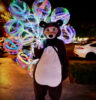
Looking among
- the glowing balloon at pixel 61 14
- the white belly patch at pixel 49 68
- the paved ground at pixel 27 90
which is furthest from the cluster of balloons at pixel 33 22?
the paved ground at pixel 27 90

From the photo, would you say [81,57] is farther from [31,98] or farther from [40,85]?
[40,85]

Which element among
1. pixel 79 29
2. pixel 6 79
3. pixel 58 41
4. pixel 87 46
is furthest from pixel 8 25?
pixel 79 29

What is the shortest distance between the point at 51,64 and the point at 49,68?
0.09 metres

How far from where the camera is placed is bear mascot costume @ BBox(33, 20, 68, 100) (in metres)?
2.91

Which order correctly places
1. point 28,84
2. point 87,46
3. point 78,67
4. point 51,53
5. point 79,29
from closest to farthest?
1. point 51,53
2. point 28,84
3. point 78,67
4. point 87,46
5. point 79,29

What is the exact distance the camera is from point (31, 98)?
12.9 feet

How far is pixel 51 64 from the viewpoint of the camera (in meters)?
2.90

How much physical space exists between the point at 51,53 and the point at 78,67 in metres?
3.27

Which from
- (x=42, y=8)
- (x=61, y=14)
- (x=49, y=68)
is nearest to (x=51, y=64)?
(x=49, y=68)

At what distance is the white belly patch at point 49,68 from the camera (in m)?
2.90

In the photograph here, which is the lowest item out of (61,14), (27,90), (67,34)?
(27,90)

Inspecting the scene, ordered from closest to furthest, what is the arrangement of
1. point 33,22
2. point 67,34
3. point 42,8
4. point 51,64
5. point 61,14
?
point 51,64, point 67,34, point 61,14, point 42,8, point 33,22

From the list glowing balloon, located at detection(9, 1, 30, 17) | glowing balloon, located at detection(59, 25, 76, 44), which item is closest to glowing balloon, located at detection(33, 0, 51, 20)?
glowing balloon, located at detection(9, 1, 30, 17)

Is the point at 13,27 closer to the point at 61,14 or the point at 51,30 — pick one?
the point at 61,14
